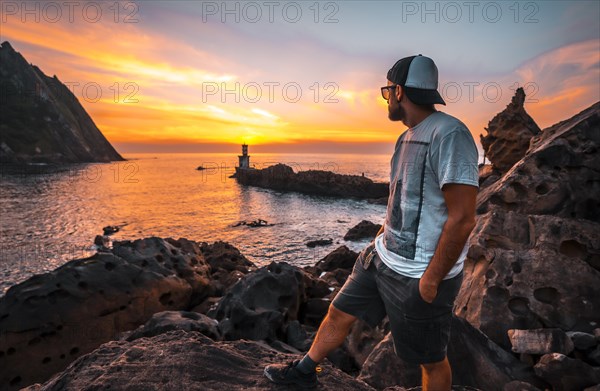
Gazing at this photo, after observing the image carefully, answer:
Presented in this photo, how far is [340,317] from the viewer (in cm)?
270

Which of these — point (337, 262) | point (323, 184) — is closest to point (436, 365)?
point (337, 262)

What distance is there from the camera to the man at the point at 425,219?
1931 mm

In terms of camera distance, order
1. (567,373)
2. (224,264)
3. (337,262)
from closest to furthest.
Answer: (567,373) < (224,264) < (337,262)

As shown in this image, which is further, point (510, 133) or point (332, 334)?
point (510, 133)

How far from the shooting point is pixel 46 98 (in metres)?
139

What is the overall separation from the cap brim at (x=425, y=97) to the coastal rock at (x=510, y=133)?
43.8ft

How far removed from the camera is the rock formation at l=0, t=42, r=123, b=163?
379 feet

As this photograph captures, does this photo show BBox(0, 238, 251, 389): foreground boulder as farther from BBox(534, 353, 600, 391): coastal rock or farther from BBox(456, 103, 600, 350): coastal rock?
BBox(534, 353, 600, 391): coastal rock

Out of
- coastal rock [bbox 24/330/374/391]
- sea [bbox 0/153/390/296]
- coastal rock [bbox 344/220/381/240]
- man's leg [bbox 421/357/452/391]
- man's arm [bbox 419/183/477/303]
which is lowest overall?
sea [bbox 0/153/390/296]

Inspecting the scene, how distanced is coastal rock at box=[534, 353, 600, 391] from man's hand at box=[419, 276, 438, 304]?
107 inches

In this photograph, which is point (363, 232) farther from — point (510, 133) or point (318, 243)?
point (510, 133)

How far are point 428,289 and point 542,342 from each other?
2974 millimetres

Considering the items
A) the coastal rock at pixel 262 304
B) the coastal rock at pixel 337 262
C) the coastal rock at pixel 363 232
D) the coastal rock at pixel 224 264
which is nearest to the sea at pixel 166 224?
the coastal rock at pixel 363 232

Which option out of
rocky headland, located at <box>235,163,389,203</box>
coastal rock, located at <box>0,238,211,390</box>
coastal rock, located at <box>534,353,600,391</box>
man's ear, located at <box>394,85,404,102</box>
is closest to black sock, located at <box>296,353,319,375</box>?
man's ear, located at <box>394,85,404,102</box>
